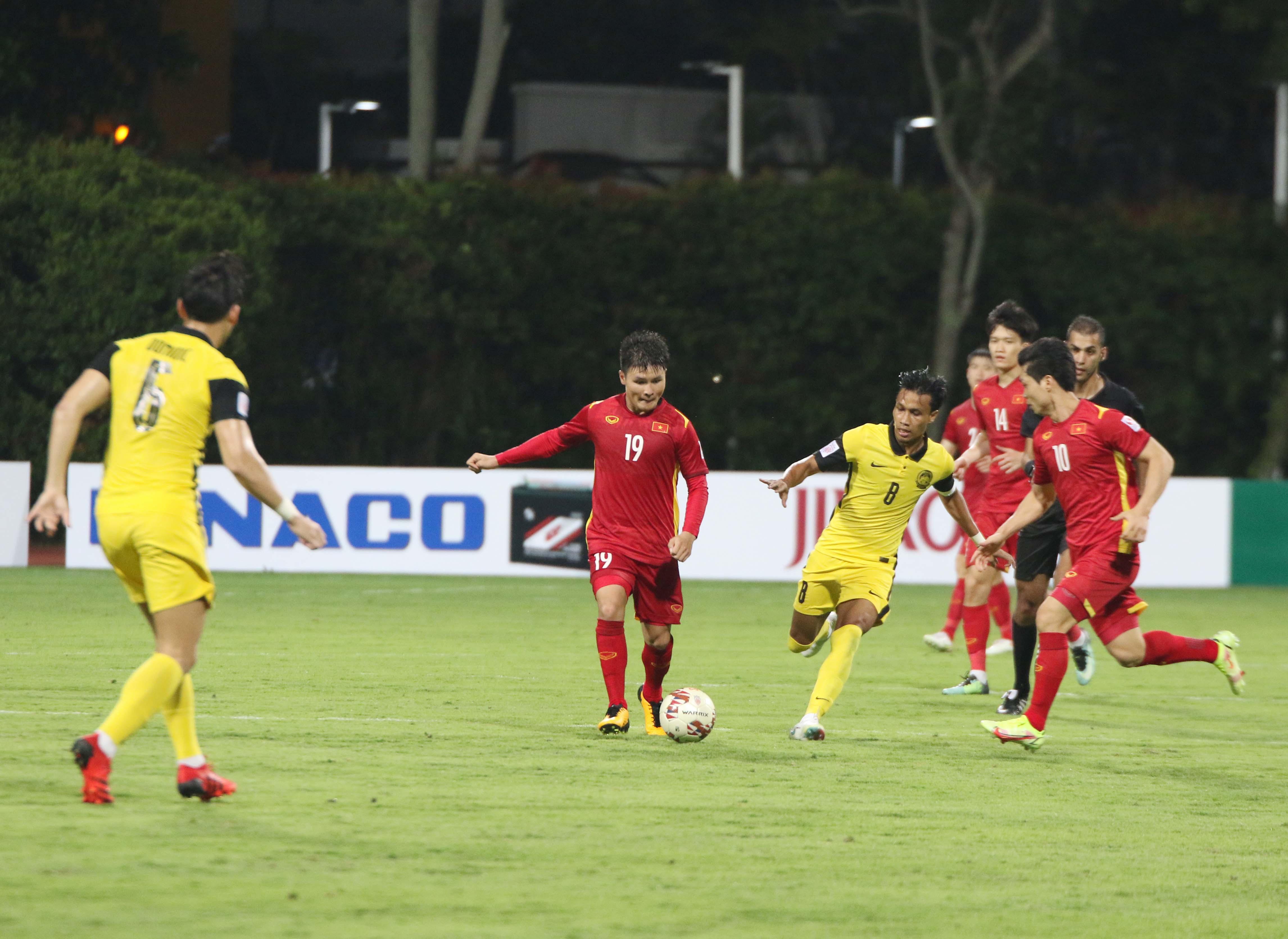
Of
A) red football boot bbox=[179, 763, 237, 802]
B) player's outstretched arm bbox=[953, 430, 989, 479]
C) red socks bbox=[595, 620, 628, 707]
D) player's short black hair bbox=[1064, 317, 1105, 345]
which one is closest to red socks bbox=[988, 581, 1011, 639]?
player's outstretched arm bbox=[953, 430, 989, 479]

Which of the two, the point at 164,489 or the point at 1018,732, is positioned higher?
the point at 164,489

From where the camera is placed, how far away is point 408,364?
24.8 m

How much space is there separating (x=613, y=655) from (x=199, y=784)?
265 cm

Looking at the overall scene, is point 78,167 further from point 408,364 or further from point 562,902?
point 562,902

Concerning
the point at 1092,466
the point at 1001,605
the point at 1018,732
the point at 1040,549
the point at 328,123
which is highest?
the point at 328,123

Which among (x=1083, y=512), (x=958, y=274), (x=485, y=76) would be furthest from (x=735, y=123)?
(x=1083, y=512)

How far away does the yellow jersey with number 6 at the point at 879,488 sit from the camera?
9094 millimetres

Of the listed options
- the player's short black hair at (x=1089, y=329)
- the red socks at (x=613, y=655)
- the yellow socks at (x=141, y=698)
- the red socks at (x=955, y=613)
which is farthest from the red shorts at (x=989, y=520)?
the yellow socks at (x=141, y=698)

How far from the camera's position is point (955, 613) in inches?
526

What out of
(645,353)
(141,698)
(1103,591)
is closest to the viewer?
(141,698)

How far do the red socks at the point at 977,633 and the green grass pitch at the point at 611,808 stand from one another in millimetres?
374

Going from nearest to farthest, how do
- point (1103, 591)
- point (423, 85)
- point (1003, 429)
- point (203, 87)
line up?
point (1103, 591) < point (1003, 429) < point (423, 85) < point (203, 87)

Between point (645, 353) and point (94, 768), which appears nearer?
point (94, 768)

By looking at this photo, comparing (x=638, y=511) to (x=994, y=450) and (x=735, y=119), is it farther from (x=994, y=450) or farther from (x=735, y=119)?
(x=735, y=119)
